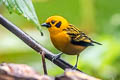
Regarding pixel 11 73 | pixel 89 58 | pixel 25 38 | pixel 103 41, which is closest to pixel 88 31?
pixel 103 41

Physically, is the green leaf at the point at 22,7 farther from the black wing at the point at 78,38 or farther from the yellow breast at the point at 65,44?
the black wing at the point at 78,38

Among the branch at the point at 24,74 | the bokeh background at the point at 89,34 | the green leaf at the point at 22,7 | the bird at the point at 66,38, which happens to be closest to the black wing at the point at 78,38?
the bird at the point at 66,38

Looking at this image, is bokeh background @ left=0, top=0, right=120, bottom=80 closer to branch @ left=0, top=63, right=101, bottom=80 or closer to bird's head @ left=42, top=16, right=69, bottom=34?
bird's head @ left=42, top=16, right=69, bottom=34

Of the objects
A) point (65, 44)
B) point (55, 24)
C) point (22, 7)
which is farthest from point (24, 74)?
point (55, 24)

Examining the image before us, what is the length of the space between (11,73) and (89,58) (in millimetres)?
1830

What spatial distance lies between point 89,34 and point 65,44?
89 cm

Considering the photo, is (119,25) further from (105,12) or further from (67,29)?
(67,29)

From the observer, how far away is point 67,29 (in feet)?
6.71

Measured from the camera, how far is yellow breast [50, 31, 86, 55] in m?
1.76

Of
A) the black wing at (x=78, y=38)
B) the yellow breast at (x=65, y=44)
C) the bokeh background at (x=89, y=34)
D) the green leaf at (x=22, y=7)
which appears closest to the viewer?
the green leaf at (x=22, y=7)

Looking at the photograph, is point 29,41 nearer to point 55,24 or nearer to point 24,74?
point 24,74

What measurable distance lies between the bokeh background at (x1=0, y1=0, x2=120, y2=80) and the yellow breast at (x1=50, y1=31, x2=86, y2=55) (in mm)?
356

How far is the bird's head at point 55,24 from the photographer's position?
1913mm

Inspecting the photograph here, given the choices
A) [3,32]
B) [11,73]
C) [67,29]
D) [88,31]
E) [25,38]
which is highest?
[3,32]
